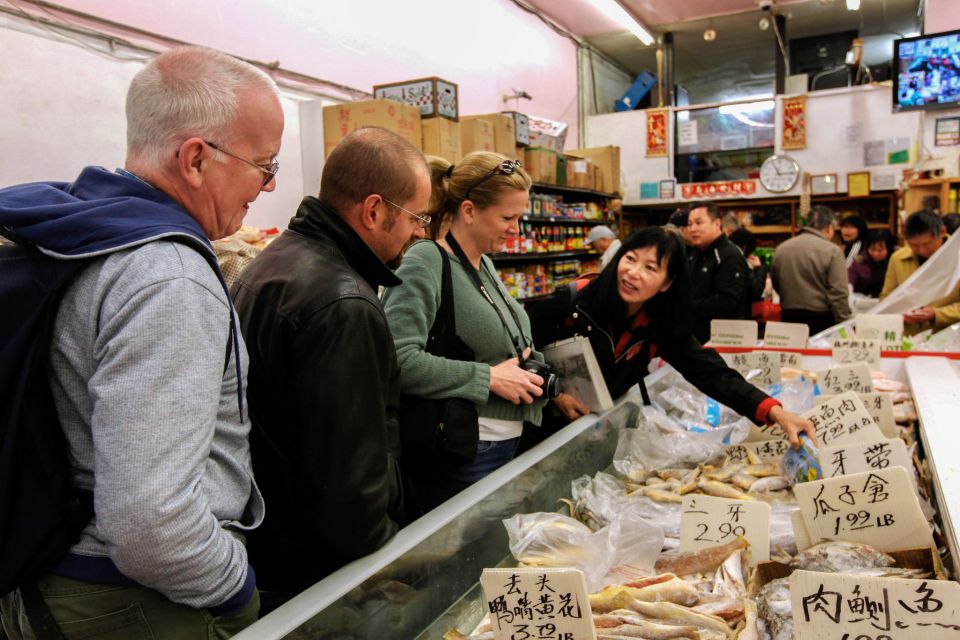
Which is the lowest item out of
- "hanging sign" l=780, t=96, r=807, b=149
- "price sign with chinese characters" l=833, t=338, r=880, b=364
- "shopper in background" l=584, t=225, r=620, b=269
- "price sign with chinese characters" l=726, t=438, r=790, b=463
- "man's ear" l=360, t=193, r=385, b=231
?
"price sign with chinese characters" l=726, t=438, r=790, b=463

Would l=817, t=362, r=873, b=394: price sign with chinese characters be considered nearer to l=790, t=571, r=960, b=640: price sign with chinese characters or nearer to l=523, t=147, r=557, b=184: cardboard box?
l=790, t=571, r=960, b=640: price sign with chinese characters

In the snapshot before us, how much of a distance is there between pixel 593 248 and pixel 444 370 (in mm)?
7130

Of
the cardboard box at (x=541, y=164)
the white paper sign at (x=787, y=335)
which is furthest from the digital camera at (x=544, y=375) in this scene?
the cardboard box at (x=541, y=164)

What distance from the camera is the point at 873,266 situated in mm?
7441

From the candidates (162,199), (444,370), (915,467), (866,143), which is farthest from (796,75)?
(162,199)

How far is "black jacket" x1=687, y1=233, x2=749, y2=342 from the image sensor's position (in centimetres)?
471

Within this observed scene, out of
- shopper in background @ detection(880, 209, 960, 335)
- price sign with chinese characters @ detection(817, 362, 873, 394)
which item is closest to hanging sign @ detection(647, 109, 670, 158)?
shopper in background @ detection(880, 209, 960, 335)

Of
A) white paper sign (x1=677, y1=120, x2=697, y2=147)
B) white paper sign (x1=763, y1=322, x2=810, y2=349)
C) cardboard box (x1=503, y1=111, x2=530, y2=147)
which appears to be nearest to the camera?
white paper sign (x1=763, y1=322, x2=810, y2=349)

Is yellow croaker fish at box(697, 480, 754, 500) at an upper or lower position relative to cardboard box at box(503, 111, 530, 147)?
lower

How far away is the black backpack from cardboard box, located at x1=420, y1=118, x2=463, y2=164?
452 cm

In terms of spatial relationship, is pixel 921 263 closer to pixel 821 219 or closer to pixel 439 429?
pixel 821 219

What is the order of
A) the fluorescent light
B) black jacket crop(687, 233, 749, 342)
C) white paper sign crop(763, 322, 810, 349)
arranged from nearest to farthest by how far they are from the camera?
white paper sign crop(763, 322, 810, 349)
black jacket crop(687, 233, 749, 342)
the fluorescent light

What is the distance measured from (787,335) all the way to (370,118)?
3.16 metres

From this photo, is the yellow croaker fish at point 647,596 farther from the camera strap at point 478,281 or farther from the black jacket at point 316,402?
the camera strap at point 478,281
